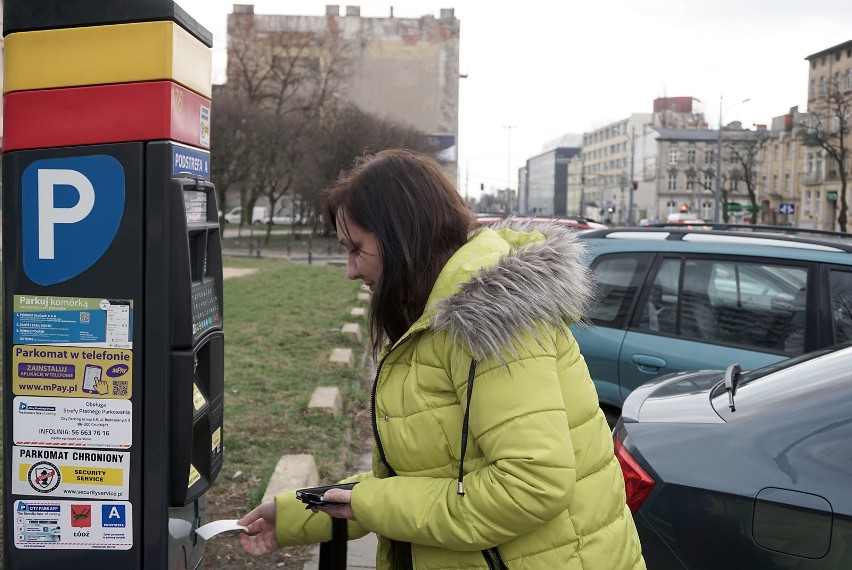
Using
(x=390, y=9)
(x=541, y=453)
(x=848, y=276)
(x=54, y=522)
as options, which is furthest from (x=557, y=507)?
(x=390, y=9)

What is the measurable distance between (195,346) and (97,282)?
0.34m

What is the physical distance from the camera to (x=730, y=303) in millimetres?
5246

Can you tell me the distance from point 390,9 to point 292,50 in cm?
1151

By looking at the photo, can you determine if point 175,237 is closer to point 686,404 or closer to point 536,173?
point 686,404

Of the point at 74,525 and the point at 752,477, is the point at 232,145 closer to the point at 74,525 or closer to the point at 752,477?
the point at 74,525

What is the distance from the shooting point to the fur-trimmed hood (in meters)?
1.79

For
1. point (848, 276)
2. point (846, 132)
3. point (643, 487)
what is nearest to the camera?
point (643, 487)

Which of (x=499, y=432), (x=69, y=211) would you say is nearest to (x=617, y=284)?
(x=69, y=211)

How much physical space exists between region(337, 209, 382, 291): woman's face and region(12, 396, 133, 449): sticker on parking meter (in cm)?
93

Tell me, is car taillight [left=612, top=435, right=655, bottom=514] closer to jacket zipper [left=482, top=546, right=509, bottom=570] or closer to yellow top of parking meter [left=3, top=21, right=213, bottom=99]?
jacket zipper [left=482, top=546, right=509, bottom=570]

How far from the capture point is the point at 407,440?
1863 mm

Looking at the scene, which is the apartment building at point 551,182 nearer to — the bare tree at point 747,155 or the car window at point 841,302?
the bare tree at point 747,155

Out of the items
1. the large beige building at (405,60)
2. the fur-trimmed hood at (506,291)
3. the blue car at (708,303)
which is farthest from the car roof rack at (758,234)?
the large beige building at (405,60)

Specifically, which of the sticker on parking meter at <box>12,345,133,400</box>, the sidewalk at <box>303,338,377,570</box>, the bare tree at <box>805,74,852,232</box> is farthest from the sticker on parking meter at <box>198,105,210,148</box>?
the bare tree at <box>805,74,852,232</box>
